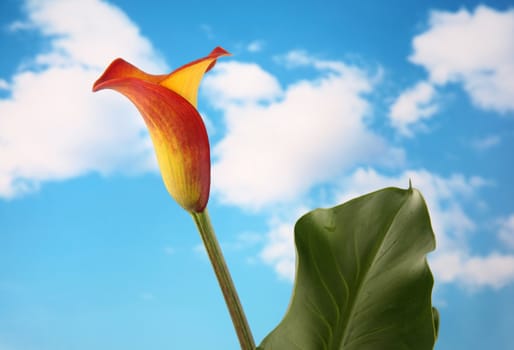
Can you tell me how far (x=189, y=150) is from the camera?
0.30 meters

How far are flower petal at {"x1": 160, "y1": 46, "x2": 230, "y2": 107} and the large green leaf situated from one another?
0.31 ft

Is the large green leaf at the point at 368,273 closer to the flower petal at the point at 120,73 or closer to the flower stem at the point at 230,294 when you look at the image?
the flower stem at the point at 230,294

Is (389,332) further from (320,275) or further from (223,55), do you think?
(223,55)

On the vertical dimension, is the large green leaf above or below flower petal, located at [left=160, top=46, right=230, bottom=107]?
below

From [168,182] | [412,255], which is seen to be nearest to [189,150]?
[168,182]

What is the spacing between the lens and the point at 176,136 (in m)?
0.30

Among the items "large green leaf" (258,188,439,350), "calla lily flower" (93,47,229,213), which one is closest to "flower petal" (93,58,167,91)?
"calla lily flower" (93,47,229,213)

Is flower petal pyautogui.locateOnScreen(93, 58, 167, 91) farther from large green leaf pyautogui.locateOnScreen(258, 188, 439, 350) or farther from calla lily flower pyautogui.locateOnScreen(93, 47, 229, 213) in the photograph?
large green leaf pyautogui.locateOnScreen(258, 188, 439, 350)

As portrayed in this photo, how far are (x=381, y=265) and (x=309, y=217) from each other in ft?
0.15

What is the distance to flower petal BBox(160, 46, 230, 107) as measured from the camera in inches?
12.2

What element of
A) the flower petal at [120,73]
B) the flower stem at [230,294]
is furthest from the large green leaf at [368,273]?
the flower petal at [120,73]

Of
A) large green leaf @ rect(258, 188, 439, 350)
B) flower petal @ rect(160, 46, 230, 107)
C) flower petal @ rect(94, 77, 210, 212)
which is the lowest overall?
large green leaf @ rect(258, 188, 439, 350)

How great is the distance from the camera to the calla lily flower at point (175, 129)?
30 cm

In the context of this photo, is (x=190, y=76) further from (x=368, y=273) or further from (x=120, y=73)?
(x=368, y=273)
